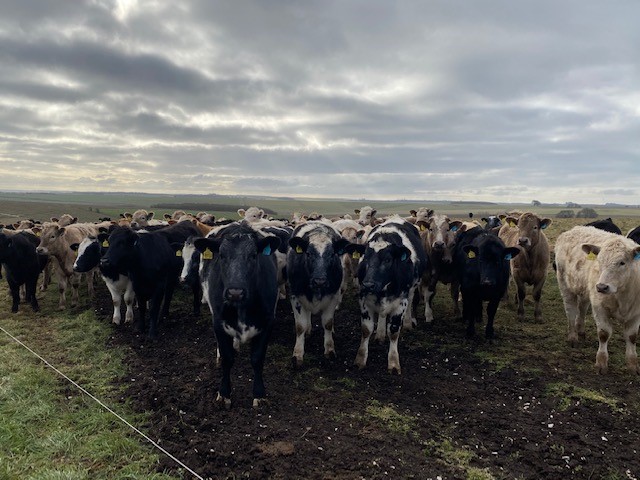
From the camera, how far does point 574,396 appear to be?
6.30 meters

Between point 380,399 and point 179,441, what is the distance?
2.93 m

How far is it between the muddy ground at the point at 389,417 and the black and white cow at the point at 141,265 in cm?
133

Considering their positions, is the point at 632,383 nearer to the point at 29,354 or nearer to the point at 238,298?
the point at 238,298

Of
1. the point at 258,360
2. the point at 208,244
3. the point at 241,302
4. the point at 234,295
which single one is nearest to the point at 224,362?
the point at 258,360

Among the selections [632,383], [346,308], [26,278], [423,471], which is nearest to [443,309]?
[346,308]

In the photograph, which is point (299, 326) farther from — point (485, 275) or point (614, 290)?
point (614, 290)

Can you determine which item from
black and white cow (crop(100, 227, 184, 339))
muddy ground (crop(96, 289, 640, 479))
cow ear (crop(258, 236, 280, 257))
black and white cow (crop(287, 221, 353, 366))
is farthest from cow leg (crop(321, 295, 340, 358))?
black and white cow (crop(100, 227, 184, 339))

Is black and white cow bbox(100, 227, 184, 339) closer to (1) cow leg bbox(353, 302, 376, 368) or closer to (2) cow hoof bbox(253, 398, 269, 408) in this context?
(2) cow hoof bbox(253, 398, 269, 408)

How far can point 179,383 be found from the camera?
679 centimetres

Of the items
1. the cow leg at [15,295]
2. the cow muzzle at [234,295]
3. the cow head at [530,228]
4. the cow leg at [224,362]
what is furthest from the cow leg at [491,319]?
the cow leg at [15,295]

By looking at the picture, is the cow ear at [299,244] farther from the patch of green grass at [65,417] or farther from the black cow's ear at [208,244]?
the patch of green grass at [65,417]

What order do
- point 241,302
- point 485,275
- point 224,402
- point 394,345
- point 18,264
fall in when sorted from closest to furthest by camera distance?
1. point 241,302
2. point 224,402
3. point 394,345
4. point 485,275
5. point 18,264

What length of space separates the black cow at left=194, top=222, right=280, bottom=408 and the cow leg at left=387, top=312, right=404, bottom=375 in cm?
242

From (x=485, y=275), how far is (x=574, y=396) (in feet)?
9.98
